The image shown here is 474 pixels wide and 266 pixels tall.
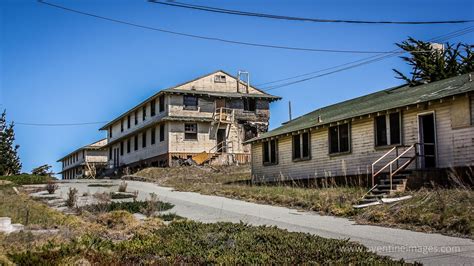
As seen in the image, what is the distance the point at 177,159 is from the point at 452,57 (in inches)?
920

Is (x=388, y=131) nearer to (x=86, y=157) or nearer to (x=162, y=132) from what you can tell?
(x=162, y=132)

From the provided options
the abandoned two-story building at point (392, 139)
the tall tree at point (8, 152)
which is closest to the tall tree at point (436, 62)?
the abandoned two-story building at point (392, 139)

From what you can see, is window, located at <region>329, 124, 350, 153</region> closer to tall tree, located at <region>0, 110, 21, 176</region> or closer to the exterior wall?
the exterior wall

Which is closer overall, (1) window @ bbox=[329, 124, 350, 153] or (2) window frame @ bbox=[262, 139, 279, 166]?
(1) window @ bbox=[329, 124, 350, 153]

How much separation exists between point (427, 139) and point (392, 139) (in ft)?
4.82

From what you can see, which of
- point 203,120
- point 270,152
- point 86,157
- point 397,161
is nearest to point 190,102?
point 203,120

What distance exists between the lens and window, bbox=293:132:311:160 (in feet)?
88.7

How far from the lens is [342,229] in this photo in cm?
1305

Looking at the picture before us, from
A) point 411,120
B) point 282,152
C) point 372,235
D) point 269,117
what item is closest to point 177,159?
point 269,117

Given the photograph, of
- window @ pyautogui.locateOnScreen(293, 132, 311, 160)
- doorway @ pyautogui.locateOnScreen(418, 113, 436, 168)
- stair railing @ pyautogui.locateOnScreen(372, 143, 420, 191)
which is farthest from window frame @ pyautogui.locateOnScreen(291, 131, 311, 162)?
doorway @ pyautogui.locateOnScreen(418, 113, 436, 168)

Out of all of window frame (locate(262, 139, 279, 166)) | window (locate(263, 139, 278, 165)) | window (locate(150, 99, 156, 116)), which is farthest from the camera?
window (locate(150, 99, 156, 116))

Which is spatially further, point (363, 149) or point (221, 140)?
point (221, 140)

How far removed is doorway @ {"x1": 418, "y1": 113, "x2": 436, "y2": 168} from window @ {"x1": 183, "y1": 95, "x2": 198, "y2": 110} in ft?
92.4

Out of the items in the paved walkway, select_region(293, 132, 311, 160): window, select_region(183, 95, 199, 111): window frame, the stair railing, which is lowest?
the paved walkway
